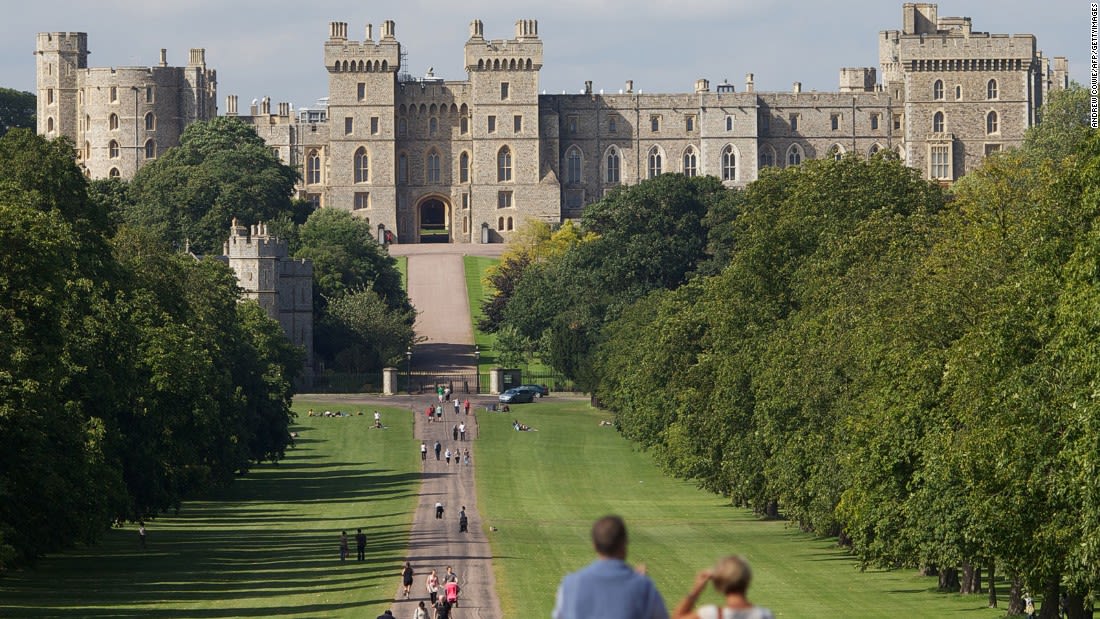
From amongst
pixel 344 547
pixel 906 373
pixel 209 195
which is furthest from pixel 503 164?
pixel 906 373

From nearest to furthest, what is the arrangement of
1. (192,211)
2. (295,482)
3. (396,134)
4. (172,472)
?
(172,472), (295,482), (192,211), (396,134)

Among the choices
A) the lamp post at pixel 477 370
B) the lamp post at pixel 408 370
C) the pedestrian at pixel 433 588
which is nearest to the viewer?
the pedestrian at pixel 433 588

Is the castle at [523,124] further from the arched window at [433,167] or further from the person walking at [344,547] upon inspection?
the person walking at [344,547]

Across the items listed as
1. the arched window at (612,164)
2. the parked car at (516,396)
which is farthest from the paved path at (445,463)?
the arched window at (612,164)

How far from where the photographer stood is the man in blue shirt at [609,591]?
12.7 metres

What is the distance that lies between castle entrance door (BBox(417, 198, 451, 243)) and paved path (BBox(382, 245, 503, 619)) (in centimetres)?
769

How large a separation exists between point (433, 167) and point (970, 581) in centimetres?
11768

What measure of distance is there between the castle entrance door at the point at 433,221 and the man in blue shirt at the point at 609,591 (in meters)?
144

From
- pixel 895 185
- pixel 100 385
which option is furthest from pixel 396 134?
pixel 100 385

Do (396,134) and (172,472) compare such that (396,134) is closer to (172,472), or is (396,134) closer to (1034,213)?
(172,472)

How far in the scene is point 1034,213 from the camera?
121ft

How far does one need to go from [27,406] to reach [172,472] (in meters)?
12.9

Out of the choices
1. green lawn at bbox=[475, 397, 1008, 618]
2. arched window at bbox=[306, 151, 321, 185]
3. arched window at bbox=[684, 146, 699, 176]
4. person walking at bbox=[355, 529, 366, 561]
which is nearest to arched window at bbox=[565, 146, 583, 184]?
arched window at bbox=[684, 146, 699, 176]

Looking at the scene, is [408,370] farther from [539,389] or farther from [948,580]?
[948,580]
